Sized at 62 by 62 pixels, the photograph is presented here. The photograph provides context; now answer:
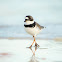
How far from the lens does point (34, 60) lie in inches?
141

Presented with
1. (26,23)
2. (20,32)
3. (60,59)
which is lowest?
(20,32)

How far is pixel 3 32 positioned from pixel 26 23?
3.80 meters

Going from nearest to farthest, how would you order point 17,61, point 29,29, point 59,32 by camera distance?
point 17,61 → point 29,29 → point 59,32

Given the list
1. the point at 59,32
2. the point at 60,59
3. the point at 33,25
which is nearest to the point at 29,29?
the point at 33,25

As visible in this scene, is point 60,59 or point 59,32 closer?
point 60,59

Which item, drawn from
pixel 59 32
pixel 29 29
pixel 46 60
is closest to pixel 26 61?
pixel 46 60

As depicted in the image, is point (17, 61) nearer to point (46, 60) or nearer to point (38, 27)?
point (46, 60)

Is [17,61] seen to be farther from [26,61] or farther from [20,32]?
[20,32]

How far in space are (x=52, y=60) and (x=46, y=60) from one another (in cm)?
11

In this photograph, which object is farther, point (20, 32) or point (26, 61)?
point (20, 32)

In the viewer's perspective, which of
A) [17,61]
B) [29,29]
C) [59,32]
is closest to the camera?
[17,61]

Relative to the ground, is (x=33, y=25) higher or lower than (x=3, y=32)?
higher

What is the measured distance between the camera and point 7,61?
3.49 m

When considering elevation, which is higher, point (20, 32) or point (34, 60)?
point (34, 60)
